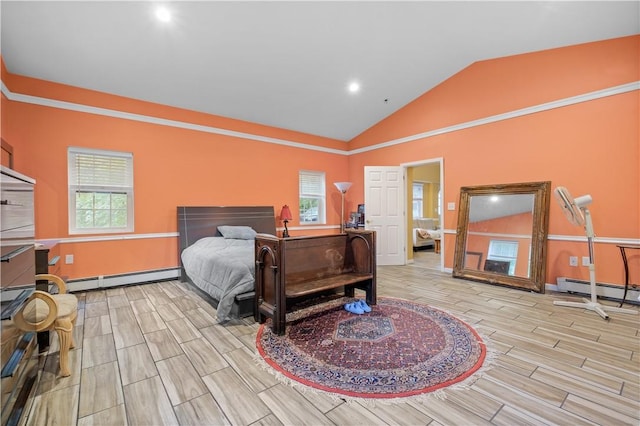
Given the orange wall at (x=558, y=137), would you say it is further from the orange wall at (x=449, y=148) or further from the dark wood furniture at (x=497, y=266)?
the dark wood furniture at (x=497, y=266)

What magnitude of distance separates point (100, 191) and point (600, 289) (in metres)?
6.93

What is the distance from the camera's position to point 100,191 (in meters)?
3.97

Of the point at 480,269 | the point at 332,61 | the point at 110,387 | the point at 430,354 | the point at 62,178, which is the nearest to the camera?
the point at 110,387

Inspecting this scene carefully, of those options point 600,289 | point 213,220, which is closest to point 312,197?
point 213,220

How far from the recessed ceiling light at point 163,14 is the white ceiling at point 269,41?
0.22 feet

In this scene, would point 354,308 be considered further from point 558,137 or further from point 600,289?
point 558,137

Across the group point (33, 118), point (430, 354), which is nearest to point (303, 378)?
point (430, 354)

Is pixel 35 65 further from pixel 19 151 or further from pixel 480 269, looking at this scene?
pixel 480 269

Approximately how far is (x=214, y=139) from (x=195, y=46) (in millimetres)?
1757

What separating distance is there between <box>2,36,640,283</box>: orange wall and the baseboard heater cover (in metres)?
0.11

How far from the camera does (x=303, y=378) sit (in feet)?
6.14

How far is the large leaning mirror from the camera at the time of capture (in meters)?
3.81

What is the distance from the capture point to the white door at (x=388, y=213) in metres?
5.56

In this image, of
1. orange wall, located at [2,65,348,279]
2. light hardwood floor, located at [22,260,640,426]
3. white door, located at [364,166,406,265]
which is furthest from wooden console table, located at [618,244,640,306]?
orange wall, located at [2,65,348,279]
